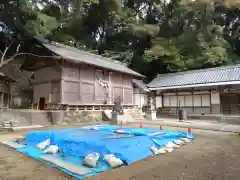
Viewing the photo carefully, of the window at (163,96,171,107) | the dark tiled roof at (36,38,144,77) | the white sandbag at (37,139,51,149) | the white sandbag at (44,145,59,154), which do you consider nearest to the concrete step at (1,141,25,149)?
the white sandbag at (37,139,51,149)

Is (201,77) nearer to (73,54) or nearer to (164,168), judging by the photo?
(73,54)

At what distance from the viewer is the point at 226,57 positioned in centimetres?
2447

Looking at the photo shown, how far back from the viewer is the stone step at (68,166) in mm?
4226

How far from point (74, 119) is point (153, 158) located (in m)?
9.98

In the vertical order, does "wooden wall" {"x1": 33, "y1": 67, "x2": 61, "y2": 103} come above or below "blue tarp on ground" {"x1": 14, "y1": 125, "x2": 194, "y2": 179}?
above

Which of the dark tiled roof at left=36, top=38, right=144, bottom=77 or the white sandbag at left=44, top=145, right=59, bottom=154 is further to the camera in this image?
the dark tiled roof at left=36, top=38, right=144, bottom=77

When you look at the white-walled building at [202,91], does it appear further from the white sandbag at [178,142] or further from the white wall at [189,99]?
the white sandbag at [178,142]

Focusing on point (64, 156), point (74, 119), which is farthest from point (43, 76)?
point (64, 156)

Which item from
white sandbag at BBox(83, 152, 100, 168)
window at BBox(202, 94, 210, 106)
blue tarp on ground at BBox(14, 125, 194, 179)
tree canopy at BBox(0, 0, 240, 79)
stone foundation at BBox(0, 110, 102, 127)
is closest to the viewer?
white sandbag at BBox(83, 152, 100, 168)

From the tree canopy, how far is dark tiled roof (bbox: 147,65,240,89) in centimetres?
324

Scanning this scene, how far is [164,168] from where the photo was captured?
4680mm

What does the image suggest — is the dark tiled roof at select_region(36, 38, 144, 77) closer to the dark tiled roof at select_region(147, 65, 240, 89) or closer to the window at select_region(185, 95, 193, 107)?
the dark tiled roof at select_region(147, 65, 240, 89)

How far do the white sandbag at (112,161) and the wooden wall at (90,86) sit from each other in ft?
34.8

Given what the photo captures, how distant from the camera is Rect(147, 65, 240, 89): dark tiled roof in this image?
58.9 feet
